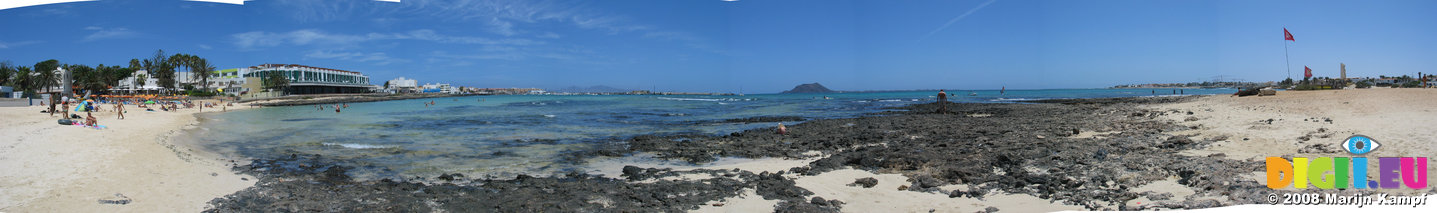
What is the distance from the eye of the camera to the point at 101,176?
6512 mm

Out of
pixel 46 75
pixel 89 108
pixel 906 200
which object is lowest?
pixel 906 200

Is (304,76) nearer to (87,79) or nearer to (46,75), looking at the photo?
(87,79)

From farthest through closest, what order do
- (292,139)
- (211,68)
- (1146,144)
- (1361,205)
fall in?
(211,68) → (292,139) → (1146,144) → (1361,205)

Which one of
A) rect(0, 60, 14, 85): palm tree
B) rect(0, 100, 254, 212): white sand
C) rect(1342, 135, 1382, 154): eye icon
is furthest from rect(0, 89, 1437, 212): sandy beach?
rect(0, 60, 14, 85): palm tree

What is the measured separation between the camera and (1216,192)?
4.70 meters

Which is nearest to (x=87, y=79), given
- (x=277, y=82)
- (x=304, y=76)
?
(x=277, y=82)

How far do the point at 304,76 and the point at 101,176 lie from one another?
326 feet

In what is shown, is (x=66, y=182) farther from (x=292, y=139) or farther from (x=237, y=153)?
(x=292, y=139)

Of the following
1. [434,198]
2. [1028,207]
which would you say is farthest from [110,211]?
[1028,207]

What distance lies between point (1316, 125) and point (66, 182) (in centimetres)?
1564

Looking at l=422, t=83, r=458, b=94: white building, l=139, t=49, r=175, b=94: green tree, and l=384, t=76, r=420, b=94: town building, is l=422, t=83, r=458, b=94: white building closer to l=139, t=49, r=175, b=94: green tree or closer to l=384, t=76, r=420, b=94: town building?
l=384, t=76, r=420, b=94: town building

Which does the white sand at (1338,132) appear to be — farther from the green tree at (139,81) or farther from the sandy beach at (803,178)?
the green tree at (139,81)

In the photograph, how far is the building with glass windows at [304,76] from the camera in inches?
3433

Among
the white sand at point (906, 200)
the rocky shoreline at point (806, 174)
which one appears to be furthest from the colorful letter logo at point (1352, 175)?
the white sand at point (906, 200)
